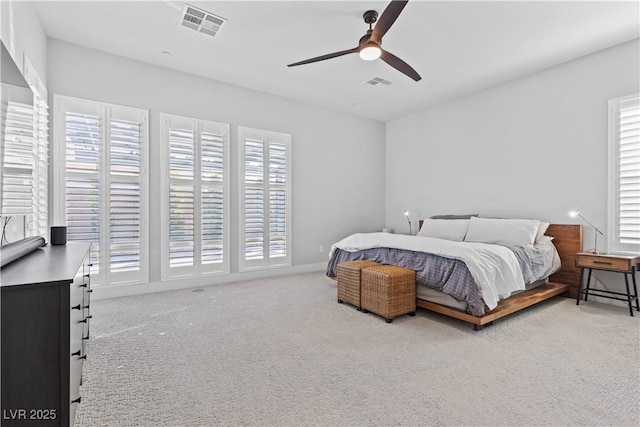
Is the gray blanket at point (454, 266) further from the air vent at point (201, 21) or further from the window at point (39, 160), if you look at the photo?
the window at point (39, 160)

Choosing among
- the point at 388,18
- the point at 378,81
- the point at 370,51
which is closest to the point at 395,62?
the point at 370,51

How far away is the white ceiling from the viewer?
2.98m

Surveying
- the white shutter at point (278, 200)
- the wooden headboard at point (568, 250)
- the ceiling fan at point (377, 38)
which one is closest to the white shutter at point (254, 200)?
the white shutter at point (278, 200)

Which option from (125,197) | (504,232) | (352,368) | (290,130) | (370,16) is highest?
(370,16)

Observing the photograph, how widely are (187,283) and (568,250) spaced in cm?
509

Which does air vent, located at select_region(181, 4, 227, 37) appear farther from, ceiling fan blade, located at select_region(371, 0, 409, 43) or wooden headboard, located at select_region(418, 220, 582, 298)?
wooden headboard, located at select_region(418, 220, 582, 298)

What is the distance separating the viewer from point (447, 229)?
466 centimetres

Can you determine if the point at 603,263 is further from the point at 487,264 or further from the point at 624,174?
the point at 487,264

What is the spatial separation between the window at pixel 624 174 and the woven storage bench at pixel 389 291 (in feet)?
8.44

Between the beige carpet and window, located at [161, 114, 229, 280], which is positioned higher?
window, located at [161, 114, 229, 280]

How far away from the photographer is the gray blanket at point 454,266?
9.39 feet

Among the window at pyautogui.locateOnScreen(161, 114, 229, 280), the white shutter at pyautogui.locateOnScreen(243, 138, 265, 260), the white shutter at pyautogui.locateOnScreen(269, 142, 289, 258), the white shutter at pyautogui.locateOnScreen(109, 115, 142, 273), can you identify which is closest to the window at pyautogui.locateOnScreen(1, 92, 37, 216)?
the white shutter at pyautogui.locateOnScreen(109, 115, 142, 273)

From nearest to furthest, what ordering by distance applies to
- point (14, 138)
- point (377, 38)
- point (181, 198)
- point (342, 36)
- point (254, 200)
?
point (14, 138) → point (377, 38) → point (342, 36) → point (181, 198) → point (254, 200)

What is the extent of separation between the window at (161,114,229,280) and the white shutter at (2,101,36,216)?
1883 mm
